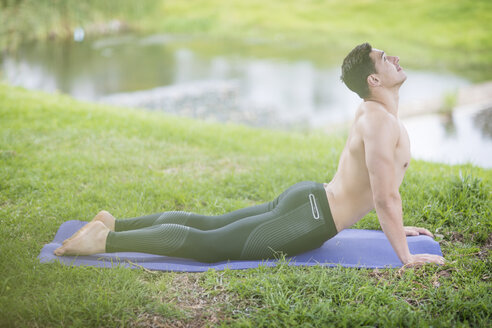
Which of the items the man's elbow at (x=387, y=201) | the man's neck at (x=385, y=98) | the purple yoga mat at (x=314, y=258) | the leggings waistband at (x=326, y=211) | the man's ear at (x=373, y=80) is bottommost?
the purple yoga mat at (x=314, y=258)

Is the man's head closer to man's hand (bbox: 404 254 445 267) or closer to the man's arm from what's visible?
the man's arm

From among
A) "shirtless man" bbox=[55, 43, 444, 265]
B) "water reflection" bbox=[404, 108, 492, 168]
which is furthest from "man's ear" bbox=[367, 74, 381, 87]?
"water reflection" bbox=[404, 108, 492, 168]

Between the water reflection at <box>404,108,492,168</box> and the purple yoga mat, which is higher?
the purple yoga mat

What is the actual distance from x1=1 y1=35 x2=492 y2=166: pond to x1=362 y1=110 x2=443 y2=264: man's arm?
4.19 meters

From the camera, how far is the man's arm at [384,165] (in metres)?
1.52

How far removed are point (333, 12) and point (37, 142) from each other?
46.8 ft

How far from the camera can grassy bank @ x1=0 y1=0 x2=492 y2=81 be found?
1080cm

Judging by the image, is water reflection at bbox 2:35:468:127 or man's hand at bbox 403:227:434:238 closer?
man's hand at bbox 403:227:434:238

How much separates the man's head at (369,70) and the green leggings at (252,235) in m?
0.48

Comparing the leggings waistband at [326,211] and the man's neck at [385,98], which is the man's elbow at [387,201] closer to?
the leggings waistband at [326,211]

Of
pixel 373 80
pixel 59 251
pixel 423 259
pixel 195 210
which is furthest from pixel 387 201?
pixel 59 251

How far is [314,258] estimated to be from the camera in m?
1.80

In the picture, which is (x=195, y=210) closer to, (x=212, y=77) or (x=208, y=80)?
(x=208, y=80)

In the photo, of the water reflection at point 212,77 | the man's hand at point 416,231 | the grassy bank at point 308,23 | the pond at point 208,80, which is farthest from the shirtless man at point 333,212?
the grassy bank at point 308,23
